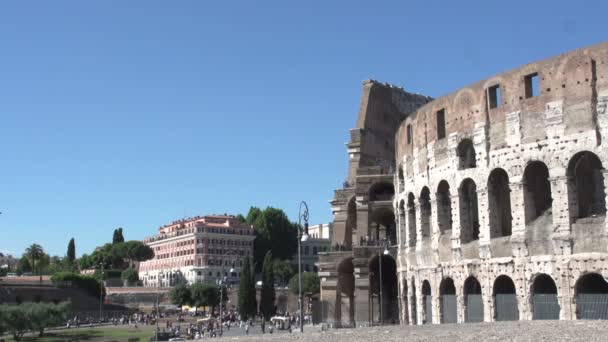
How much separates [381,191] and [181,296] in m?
43.1

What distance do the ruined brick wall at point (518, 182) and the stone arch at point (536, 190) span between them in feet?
0.13

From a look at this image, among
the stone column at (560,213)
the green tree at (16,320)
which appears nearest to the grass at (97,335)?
the green tree at (16,320)

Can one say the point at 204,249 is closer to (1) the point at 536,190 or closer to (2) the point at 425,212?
(2) the point at 425,212

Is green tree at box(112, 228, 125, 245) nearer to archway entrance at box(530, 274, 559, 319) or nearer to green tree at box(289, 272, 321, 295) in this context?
green tree at box(289, 272, 321, 295)

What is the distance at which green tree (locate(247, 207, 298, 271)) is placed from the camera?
103 meters

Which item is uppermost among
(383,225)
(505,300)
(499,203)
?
(383,225)

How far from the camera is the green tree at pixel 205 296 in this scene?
7694cm

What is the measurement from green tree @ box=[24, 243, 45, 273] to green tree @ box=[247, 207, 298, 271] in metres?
32.8

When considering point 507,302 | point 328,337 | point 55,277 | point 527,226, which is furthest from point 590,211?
point 55,277

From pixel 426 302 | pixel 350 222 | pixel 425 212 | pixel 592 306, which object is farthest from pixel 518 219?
pixel 350 222

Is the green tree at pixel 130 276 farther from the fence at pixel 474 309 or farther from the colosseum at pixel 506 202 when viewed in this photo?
the fence at pixel 474 309

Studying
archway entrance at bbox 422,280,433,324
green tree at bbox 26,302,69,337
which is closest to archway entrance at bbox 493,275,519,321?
archway entrance at bbox 422,280,433,324

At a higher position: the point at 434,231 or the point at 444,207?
the point at 444,207

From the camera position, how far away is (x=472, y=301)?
28.8m
